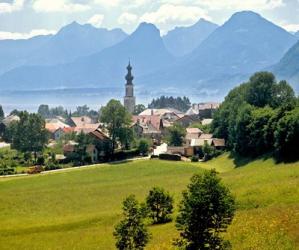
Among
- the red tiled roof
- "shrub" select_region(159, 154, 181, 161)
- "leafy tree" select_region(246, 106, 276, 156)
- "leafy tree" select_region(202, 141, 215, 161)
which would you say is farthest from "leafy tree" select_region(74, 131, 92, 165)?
the red tiled roof

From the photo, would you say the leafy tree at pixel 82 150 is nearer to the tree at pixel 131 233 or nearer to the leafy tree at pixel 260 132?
the leafy tree at pixel 260 132

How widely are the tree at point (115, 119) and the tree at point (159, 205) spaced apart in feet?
181

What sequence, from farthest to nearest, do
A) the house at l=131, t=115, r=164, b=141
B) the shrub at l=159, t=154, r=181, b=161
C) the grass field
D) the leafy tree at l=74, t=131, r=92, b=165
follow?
1. the house at l=131, t=115, r=164, b=141
2. the leafy tree at l=74, t=131, r=92, b=165
3. the shrub at l=159, t=154, r=181, b=161
4. the grass field

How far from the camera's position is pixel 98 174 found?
74.4 metres

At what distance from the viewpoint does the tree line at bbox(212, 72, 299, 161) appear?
6184 centimetres

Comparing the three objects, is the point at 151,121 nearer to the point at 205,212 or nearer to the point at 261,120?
the point at 261,120

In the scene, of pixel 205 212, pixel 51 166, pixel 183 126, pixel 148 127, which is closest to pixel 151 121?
pixel 148 127

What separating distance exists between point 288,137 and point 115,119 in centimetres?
4132

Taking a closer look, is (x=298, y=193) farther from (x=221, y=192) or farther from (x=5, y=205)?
(x=5, y=205)

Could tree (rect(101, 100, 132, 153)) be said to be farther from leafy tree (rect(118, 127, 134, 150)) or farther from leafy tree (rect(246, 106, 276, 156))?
leafy tree (rect(246, 106, 276, 156))

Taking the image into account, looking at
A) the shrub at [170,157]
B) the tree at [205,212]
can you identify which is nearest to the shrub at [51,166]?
the shrub at [170,157]

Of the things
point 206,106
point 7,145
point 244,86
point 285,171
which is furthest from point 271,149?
point 206,106

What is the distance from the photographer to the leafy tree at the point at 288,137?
197 feet

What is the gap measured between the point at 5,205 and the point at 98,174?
76.6ft
